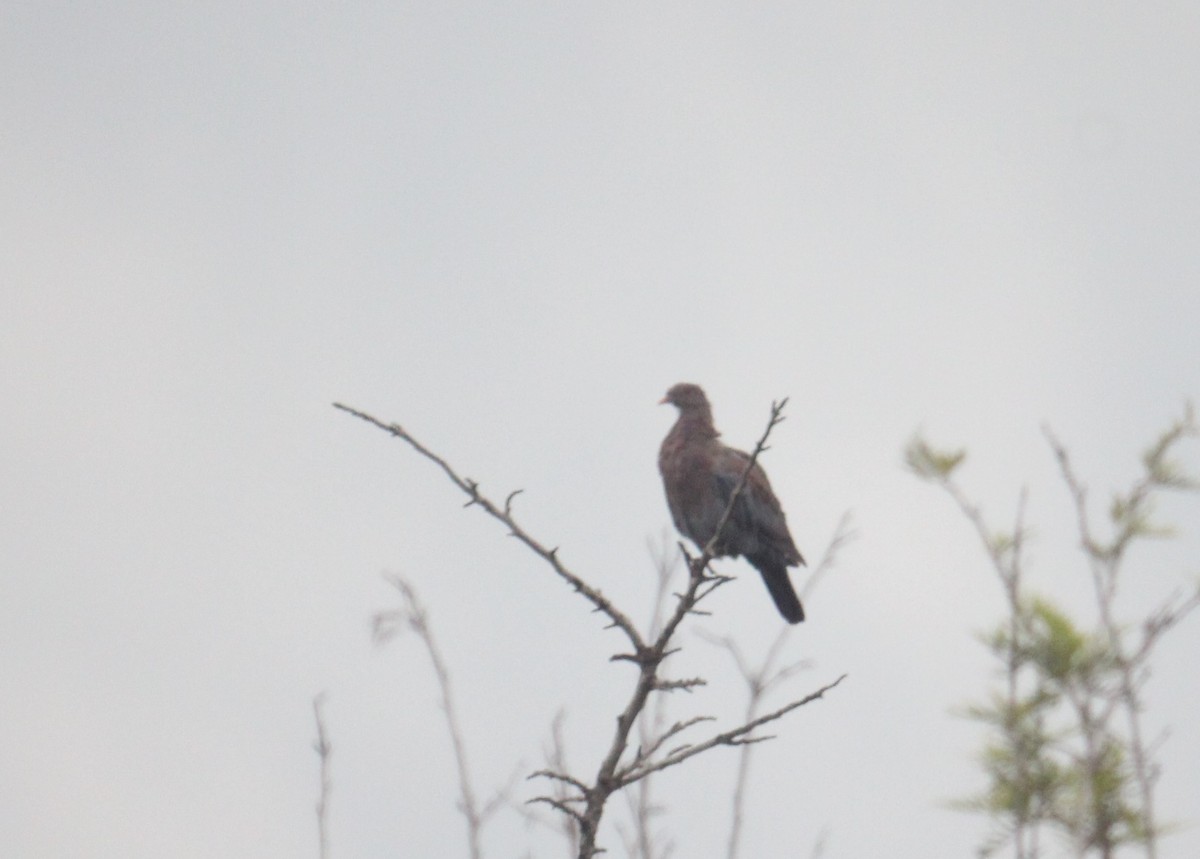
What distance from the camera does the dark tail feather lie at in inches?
332

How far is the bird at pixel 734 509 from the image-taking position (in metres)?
8.38

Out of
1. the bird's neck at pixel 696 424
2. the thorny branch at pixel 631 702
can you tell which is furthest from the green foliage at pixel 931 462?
the bird's neck at pixel 696 424

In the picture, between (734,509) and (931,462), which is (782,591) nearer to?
(734,509)

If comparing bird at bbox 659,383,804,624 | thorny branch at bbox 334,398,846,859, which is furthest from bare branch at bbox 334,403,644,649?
bird at bbox 659,383,804,624

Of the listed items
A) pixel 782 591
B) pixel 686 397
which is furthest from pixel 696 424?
pixel 782 591

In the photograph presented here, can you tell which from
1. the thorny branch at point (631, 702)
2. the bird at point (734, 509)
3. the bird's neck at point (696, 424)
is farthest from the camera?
the bird's neck at point (696, 424)

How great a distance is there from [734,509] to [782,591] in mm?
591

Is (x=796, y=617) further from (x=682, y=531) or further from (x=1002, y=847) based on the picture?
(x=1002, y=847)

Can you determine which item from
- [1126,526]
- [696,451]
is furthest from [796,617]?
[1126,526]

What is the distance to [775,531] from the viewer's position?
8391mm

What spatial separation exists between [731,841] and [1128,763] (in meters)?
1.88

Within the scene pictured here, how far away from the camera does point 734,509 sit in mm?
8281

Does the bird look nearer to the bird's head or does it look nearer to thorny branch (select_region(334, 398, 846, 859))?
the bird's head

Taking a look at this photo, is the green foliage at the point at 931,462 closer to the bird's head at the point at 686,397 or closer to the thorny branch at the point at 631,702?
the thorny branch at the point at 631,702
